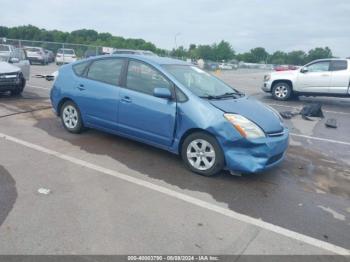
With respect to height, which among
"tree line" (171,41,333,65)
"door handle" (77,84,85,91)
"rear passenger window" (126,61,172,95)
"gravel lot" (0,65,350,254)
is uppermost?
"tree line" (171,41,333,65)

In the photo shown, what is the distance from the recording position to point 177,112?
4.88 meters

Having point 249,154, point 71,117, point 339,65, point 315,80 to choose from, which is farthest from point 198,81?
point 339,65

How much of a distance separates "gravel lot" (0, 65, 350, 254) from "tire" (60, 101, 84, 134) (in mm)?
155

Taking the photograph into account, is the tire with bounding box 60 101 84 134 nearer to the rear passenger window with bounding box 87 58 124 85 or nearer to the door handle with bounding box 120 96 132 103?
the rear passenger window with bounding box 87 58 124 85

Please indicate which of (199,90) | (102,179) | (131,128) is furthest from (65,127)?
(199,90)

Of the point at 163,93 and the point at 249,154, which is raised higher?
the point at 163,93

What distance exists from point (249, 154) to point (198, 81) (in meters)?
1.58

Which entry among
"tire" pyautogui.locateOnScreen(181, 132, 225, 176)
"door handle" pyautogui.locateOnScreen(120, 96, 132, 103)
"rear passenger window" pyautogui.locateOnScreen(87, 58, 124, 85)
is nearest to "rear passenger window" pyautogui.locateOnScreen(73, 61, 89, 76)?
"rear passenger window" pyautogui.locateOnScreen(87, 58, 124, 85)

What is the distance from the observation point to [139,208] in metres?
3.77

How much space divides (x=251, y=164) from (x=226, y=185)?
43 centimetres

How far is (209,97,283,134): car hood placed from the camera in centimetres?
468

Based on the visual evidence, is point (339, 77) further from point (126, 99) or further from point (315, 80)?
point (126, 99)

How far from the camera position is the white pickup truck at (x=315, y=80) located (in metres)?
12.8

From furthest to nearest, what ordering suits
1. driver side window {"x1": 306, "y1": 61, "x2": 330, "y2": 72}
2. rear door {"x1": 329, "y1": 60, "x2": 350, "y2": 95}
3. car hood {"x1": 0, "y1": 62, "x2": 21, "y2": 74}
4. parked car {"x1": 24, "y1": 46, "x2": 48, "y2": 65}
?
1. parked car {"x1": 24, "y1": 46, "x2": 48, "y2": 65}
2. driver side window {"x1": 306, "y1": 61, "x2": 330, "y2": 72}
3. rear door {"x1": 329, "y1": 60, "x2": 350, "y2": 95}
4. car hood {"x1": 0, "y1": 62, "x2": 21, "y2": 74}
